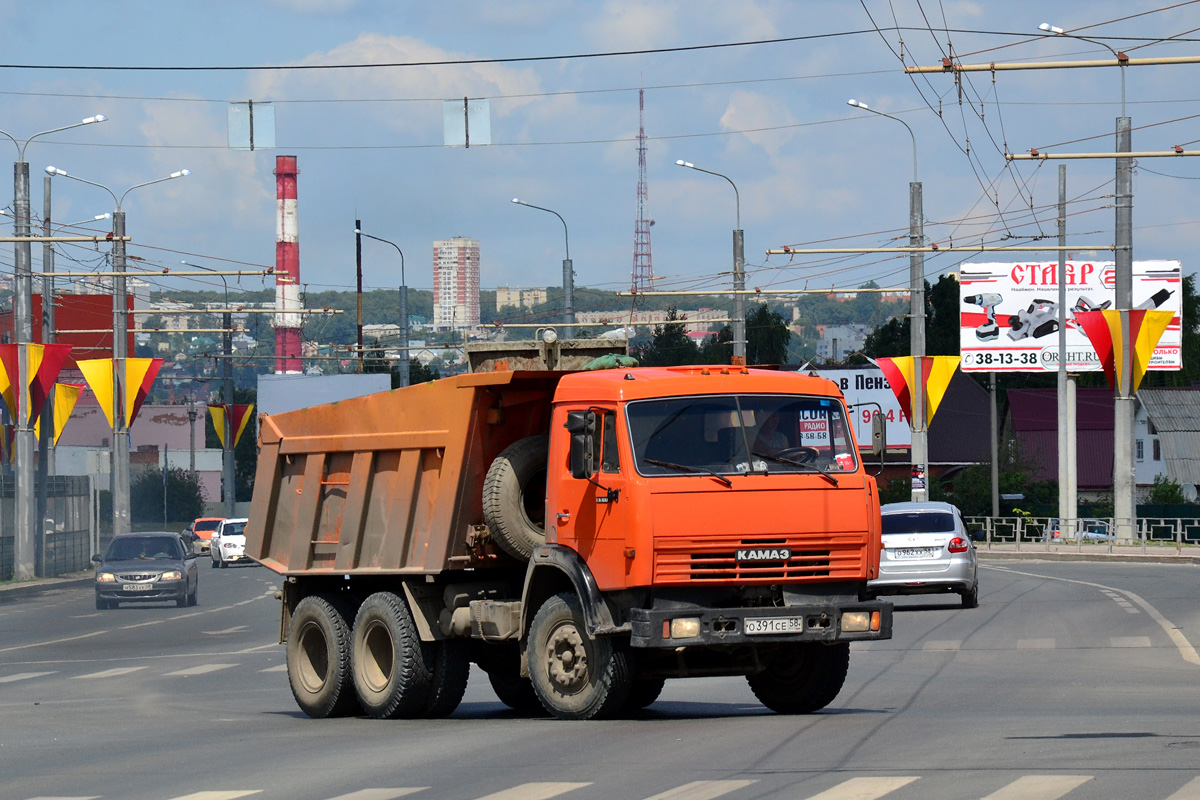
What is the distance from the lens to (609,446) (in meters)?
12.2

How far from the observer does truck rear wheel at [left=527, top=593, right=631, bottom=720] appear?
12.2m

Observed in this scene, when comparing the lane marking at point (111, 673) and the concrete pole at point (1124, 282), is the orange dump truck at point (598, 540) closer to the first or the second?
the lane marking at point (111, 673)

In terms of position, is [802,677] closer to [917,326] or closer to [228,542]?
[917,326]

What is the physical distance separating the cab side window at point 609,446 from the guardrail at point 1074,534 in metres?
38.1

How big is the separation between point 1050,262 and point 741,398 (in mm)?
54440

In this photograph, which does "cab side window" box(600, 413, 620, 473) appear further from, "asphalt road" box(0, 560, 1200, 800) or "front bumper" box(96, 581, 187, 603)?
"front bumper" box(96, 581, 187, 603)

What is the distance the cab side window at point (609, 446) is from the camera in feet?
39.9

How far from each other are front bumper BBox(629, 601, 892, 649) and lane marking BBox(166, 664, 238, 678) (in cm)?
983

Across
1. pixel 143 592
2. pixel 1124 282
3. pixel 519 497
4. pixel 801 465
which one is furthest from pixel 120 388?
pixel 801 465

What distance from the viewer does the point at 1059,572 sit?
39344 mm

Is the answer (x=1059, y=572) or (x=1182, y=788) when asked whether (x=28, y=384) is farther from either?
(x=1182, y=788)

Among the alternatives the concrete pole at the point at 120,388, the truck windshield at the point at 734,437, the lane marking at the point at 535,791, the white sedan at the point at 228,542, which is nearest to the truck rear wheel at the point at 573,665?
the truck windshield at the point at 734,437

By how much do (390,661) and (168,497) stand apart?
85.2 metres

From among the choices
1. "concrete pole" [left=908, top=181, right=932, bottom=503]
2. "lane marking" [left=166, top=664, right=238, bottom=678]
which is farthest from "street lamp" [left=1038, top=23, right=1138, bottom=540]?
"lane marking" [left=166, top=664, right=238, bottom=678]
